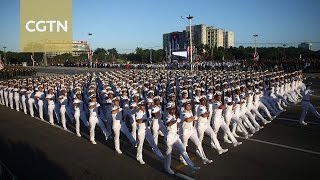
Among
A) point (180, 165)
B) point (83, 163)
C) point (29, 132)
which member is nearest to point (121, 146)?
point (83, 163)

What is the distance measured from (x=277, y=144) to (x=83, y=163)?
6633 millimetres

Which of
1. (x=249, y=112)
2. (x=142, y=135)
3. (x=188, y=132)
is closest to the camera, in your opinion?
(x=188, y=132)

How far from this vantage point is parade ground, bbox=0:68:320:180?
910cm

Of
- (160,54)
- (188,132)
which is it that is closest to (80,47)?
(160,54)

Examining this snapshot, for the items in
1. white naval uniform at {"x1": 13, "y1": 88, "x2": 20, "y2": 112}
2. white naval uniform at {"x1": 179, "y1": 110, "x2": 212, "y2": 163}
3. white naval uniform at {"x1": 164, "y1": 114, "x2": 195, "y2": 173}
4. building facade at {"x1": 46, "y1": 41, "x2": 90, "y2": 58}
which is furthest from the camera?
building facade at {"x1": 46, "y1": 41, "x2": 90, "y2": 58}

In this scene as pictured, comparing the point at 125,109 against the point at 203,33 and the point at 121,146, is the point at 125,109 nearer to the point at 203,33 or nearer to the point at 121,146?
the point at 121,146

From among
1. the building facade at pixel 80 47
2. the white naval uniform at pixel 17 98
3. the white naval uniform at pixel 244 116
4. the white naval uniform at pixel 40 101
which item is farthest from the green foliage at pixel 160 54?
the white naval uniform at pixel 244 116

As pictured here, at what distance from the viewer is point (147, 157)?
1082 centimetres

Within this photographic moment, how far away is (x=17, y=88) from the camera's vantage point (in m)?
21.8

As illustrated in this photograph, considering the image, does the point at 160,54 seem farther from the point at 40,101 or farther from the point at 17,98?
the point at 40,101

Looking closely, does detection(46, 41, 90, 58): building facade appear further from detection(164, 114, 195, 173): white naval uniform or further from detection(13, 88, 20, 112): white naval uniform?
detection(164, 114, 195, 173): white naval uniform

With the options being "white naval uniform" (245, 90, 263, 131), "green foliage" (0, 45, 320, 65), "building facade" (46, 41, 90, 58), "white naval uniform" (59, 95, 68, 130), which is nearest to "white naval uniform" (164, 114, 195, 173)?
"white naval uniform" (245, 90, 263, 131)

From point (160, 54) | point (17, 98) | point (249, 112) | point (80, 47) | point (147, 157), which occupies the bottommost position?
point (147, 157)

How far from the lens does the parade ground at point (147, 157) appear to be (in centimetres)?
910
